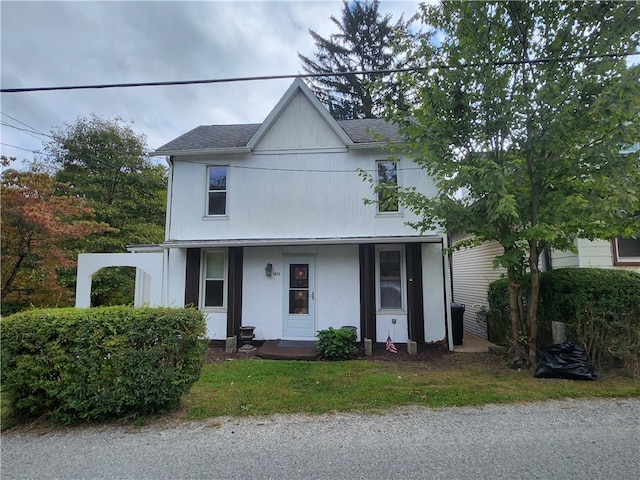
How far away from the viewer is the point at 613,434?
348cm

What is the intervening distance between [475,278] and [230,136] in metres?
10.00

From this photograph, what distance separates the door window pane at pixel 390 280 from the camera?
8844mm

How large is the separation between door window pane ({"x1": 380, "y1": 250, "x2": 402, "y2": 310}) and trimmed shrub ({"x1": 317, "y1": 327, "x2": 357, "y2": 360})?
5.38 ft

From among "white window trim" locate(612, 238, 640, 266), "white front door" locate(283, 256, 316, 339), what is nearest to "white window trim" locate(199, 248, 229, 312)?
"white front door" locate(283, 256, 316, 339)

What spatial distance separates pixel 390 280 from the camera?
8914 mm

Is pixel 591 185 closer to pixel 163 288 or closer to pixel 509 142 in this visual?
pixel 509 142

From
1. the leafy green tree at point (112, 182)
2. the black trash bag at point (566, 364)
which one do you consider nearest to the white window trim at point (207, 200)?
the leafy green tree at point (112, 182)

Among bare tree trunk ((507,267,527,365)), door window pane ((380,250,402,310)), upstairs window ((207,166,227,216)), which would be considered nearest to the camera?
bare tree trunk ((507,267,527,365))

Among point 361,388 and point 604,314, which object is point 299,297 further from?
point 604,314

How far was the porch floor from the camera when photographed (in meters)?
8.30

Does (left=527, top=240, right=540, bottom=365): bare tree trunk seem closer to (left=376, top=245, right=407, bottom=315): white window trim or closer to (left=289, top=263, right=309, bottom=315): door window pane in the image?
(left=376, top=245, right=407, bottom=315): white window trim

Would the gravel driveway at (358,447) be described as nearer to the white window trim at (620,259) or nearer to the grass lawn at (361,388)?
the grass lawn at (361,388)

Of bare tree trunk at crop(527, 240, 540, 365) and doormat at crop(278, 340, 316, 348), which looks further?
doormat at crop(278, 340, 316, 348)

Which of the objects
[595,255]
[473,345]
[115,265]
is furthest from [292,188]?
[595,255]
